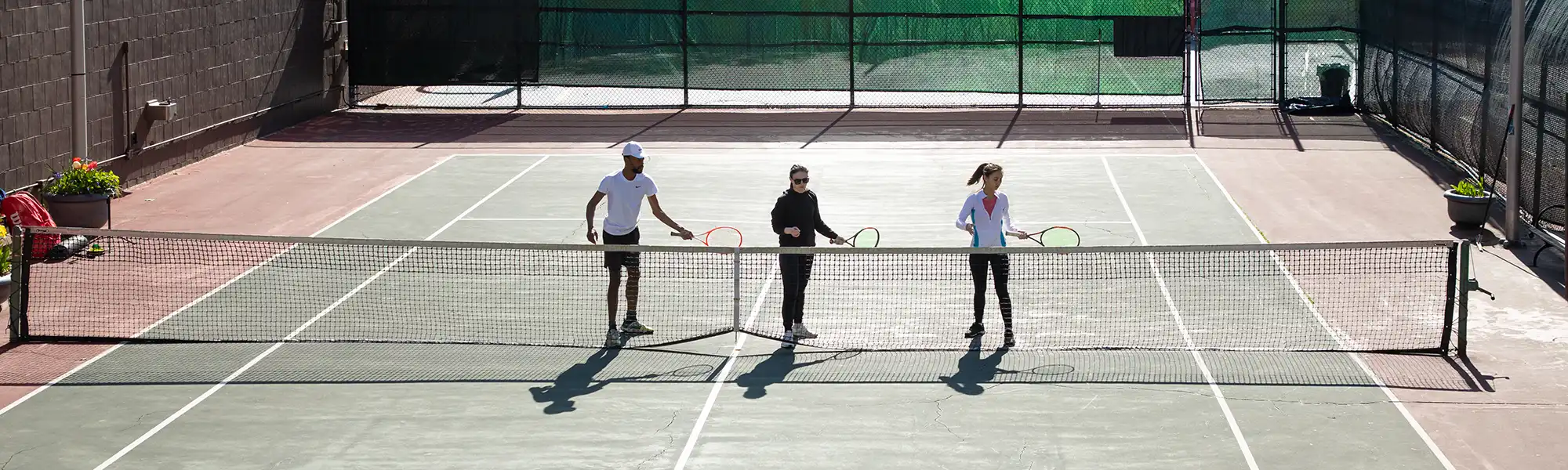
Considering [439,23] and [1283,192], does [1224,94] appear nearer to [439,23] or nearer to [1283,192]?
[1283,192]

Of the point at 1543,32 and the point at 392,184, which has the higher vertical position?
the point at 1543,32

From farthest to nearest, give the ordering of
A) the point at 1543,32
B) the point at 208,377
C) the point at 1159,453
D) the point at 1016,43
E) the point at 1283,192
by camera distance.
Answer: the point at 1016,43 < the point at 1283,192 < the point at 1543,32 < the point at 208,377 < the point at 1159,453

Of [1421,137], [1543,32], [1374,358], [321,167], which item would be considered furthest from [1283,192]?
[321,167]

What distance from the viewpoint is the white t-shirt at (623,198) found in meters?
12.6

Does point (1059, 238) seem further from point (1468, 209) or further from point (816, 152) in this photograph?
point (816, 152)

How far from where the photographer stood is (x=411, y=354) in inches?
487

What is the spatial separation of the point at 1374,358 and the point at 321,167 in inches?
603

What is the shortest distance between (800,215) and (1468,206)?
841 centimetres

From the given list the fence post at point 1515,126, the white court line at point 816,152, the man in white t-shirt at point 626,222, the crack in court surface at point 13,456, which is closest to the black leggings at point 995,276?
the man in white t-shirt at point 626,222

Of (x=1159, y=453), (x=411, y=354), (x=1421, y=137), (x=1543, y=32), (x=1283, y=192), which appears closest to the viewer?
(x=1159, y=453)

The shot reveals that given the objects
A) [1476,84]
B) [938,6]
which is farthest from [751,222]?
[938,6]

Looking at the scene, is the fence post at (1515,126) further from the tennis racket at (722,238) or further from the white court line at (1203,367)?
the tennis racket at (722,238)

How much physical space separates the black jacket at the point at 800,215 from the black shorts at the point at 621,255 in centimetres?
111

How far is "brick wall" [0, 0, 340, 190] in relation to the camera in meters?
18.8
